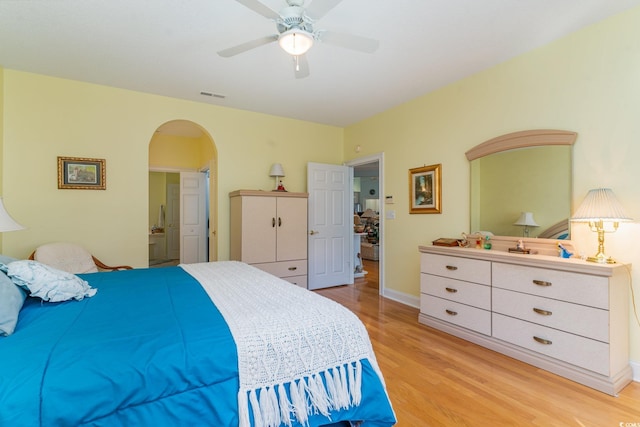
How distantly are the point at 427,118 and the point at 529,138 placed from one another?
128cm

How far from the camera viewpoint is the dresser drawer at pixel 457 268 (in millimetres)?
2740

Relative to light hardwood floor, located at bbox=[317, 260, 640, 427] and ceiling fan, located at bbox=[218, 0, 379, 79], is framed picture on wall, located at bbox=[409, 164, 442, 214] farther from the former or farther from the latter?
ceiling fan, located at bbox=[218, 0, 379, 79]

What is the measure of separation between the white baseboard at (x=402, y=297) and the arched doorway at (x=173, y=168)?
8.01 ft

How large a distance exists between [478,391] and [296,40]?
258 cm

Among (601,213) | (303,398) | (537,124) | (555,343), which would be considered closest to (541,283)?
(555,343)

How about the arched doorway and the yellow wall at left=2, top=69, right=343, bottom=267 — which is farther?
the arched doorway

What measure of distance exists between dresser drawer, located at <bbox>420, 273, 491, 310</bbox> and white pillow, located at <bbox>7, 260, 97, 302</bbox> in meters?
2.92

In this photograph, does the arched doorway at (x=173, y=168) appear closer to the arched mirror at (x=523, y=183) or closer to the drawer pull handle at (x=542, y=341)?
the arched mirror at (x=523, y=183)

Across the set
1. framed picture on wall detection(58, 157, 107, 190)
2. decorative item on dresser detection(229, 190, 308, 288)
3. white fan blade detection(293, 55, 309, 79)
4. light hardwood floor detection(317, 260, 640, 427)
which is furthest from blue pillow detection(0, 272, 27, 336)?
decorative item on dresser detection(229, 190, 308, 288)

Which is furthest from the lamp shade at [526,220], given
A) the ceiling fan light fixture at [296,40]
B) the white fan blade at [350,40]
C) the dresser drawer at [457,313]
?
the ceiling fan light fixture at [296,40]

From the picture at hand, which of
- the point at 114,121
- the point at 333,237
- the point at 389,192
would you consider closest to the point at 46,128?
the point at 114,121

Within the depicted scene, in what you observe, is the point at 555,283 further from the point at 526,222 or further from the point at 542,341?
the point at 526,222

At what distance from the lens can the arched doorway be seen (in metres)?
4.52

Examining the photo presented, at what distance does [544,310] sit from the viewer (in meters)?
2.32
